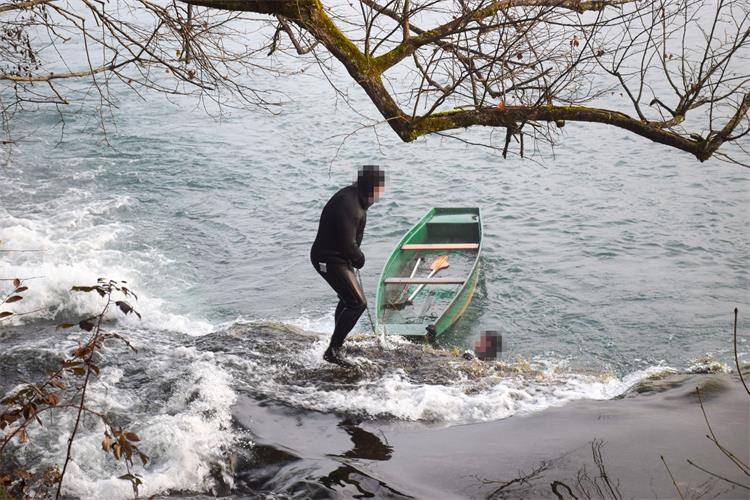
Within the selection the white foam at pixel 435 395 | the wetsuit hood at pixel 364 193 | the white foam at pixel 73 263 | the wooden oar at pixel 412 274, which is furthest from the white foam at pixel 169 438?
the wooden oar at pixel 412 274

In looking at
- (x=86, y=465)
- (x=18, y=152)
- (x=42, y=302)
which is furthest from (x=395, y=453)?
(x=18, y=152)

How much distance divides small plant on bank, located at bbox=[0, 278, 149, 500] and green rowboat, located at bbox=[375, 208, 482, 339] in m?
4.70

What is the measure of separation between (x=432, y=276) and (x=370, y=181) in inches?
211

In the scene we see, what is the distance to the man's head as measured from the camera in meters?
7.19

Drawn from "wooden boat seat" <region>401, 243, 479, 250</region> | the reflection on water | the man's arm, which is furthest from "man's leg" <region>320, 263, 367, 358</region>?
"wooden boat seat" <region>401, 243, 479, 250</region>

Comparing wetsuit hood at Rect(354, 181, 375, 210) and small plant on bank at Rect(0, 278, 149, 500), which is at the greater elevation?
wetsuit hood at Rect(354, 181, 375, 210)

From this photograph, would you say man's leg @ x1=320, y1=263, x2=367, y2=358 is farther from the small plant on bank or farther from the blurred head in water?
the blurred head in water

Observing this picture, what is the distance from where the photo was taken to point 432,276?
486 inches

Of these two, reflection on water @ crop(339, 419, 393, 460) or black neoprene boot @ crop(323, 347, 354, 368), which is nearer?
reflection on water @ crop(339, 419, 393, 460)

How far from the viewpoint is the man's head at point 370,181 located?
7.19 meters

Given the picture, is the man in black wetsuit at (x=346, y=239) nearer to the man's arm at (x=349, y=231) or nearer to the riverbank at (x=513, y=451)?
the man's arm at (x=349, y=231)

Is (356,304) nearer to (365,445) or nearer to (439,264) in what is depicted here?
(365,445)

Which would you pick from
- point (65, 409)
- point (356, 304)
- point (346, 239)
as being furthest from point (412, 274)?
point (65, 409)

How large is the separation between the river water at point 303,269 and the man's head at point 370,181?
1.97 m
